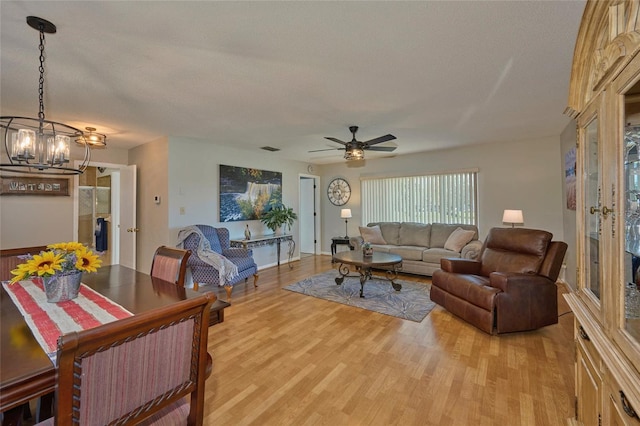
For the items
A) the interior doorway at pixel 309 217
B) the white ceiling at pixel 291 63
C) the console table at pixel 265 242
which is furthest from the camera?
the interior doorway at pixel 309 217

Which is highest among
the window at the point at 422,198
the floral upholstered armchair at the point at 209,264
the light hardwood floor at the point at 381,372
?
the window at the point at 422,198

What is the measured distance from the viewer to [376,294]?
158 inches

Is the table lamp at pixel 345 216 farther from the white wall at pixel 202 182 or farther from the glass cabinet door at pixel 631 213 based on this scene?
the glass cabinet door at pixel 631 213

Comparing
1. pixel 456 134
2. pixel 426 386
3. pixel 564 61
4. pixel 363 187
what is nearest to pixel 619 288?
pixel 426 386

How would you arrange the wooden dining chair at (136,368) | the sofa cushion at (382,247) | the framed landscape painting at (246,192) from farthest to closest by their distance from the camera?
the sofa cushion at (382,247) → the framed landscape painting at (246,192) → the wooden dining chair at (136,368)

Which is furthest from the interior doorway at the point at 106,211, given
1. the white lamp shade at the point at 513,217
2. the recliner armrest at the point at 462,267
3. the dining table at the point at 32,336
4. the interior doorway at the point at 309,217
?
the white lamp shade at the point at 513,217

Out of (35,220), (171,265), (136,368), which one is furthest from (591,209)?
(35,220)

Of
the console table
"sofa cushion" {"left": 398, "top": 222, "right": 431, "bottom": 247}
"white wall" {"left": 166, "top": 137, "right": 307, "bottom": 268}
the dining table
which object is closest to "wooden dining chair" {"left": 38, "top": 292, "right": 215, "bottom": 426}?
the dining table

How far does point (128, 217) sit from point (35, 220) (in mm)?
1113

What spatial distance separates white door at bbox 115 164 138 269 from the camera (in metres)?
4.72

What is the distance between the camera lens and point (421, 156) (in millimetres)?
5934

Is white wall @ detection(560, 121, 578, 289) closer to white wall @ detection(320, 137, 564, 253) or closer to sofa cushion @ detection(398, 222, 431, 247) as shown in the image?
white wall @ detection(320, 137, 564, 253)

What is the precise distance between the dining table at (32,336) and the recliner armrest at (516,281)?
101 inches

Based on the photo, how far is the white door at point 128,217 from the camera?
472 centimetres
